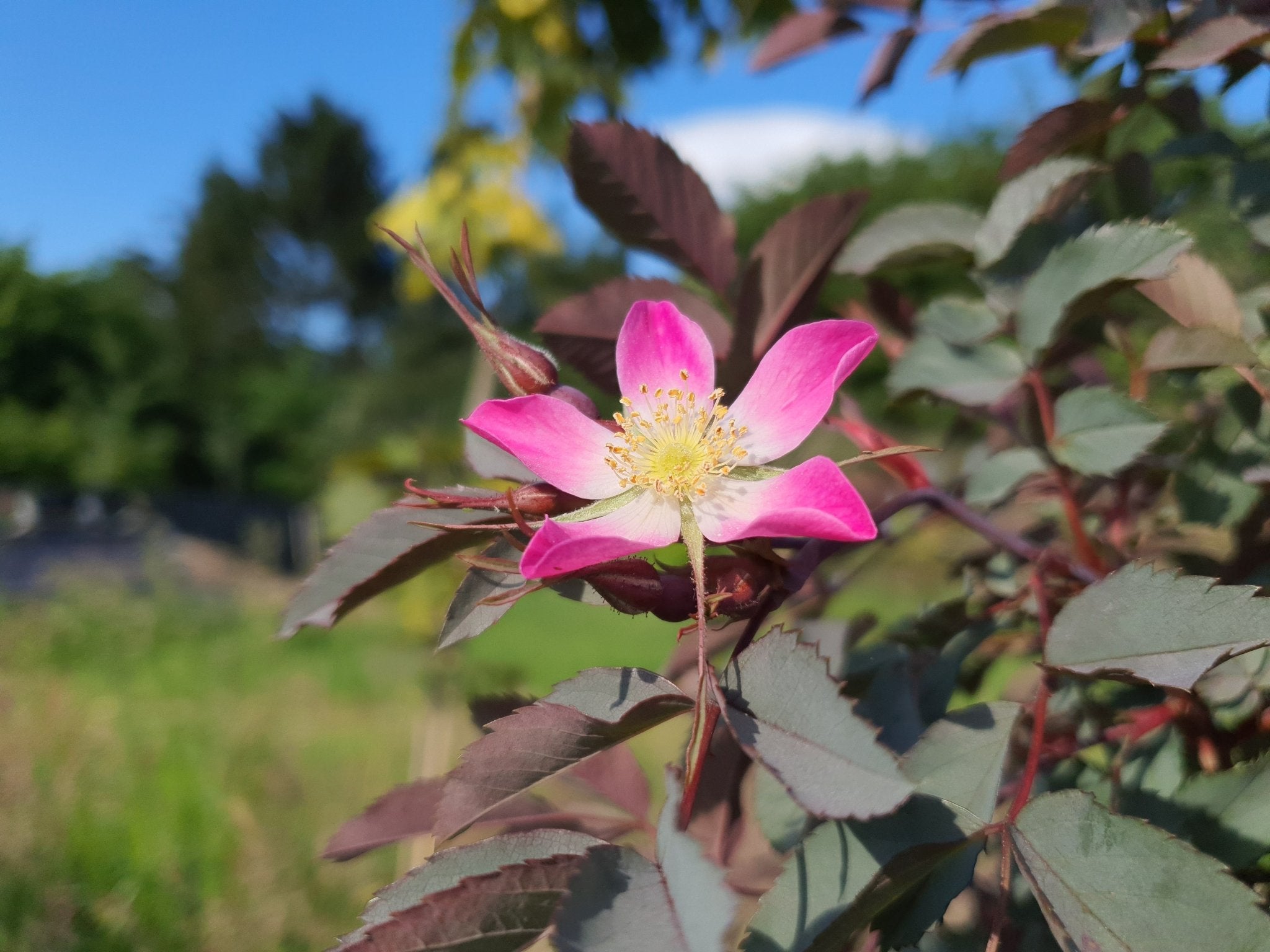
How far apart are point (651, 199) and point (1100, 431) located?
10.1 inches

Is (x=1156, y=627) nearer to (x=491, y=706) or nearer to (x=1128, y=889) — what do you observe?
(x=1128, y=889)

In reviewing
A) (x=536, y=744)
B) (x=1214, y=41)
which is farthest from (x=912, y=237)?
(x=536, y=744)

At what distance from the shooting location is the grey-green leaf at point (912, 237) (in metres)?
0.54

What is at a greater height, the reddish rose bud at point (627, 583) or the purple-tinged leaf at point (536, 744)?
the reddish rose bud at point (627, 583)

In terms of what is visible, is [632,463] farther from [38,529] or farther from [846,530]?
[38,529]

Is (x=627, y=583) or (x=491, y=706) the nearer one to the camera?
(x=627, y=583)

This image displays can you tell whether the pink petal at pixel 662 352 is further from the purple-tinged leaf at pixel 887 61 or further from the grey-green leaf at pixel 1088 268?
the purple-tinged leaf at pixel 887 61

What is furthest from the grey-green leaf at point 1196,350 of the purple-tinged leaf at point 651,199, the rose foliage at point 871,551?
the purple-tinged leaf at point 651,199

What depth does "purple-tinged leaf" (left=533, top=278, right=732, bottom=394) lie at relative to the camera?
450 millimetres

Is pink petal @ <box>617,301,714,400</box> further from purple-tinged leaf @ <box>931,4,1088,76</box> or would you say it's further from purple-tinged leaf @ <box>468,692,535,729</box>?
purple-tinged leaf @ <box>931,4,1088,76</box>

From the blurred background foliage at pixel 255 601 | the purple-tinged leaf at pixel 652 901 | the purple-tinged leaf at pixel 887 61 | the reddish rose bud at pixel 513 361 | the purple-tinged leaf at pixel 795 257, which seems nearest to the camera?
the purple-tinged leaf at pixel 652 901

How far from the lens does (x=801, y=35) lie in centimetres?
72

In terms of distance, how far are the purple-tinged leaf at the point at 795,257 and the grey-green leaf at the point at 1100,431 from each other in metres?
0.15

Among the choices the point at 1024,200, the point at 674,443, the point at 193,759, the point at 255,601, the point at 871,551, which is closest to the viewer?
the point at 674,443
